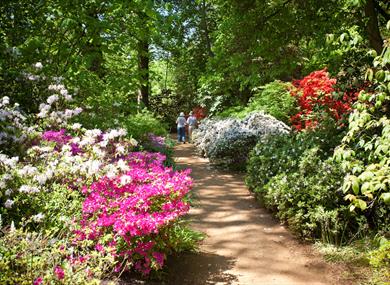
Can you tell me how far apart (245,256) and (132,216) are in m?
1.94

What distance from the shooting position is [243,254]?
16.7ft

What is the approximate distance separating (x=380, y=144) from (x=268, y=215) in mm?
4036

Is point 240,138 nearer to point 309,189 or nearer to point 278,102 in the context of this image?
point 278,102

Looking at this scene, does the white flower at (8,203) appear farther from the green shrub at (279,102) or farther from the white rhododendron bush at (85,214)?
the green shrub at (279,102)

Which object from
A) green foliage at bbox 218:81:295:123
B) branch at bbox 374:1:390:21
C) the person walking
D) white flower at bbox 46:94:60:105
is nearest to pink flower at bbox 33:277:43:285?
white flower at bbox 46:94:60:105

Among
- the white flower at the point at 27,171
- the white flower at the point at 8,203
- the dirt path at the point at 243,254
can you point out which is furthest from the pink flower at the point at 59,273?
the white flower at the point at 27,171

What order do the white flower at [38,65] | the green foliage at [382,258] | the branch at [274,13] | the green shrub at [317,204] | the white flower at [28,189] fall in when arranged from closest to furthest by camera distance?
the green foliage at [382,258]
the white flower at [28,189]
the green shrub at [317,204]
the white flower at [38,65]
the branch at [274,13]

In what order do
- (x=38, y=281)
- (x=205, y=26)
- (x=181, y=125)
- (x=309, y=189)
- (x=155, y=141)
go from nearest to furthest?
(x=38, y=281)
(x=309, y=189)
(x=155, y=141)
(x=181, y=125)
(x=205, y=26)

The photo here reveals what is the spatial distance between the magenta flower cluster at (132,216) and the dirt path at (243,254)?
522 millimetres

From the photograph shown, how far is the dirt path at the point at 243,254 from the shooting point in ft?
14.4

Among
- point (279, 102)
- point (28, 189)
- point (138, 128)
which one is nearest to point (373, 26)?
point (138, 128)

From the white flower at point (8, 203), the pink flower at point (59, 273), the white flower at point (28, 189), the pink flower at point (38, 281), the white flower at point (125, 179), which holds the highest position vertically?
the white flower at point (125, 179)

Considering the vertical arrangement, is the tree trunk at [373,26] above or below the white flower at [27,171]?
above

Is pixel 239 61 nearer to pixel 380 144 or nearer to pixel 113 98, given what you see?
pixel 113 98
